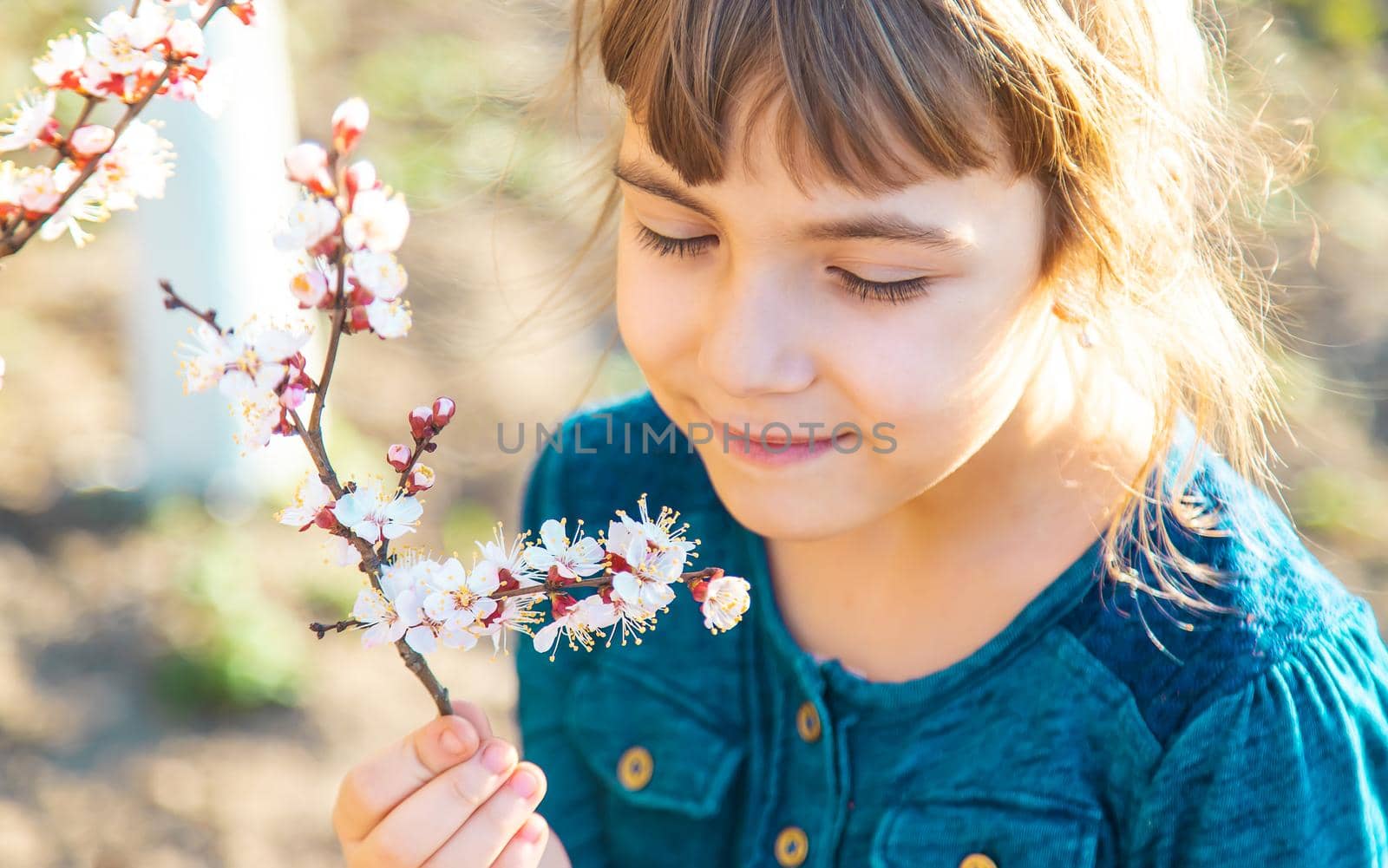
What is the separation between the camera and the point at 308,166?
2.50ft

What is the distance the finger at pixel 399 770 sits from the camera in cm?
103

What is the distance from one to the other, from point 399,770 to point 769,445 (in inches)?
17.8

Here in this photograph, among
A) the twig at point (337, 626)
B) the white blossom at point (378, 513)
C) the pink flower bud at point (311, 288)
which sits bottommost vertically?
the twig at point (337, 626)

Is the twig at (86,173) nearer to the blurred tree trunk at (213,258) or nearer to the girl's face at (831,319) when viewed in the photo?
the girl's face at (831,319)

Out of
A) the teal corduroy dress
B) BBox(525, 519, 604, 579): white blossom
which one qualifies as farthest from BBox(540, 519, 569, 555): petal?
the teal corduroy dress

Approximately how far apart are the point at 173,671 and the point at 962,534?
1.87m

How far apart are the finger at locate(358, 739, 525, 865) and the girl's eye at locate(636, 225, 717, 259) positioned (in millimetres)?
486

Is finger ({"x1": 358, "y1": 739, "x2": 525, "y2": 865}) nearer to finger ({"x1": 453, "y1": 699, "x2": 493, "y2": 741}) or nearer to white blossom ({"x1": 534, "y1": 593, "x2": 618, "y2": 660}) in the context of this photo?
finger ({"x1": 453, "y1": 699, "x2": 493, "y2": 741})

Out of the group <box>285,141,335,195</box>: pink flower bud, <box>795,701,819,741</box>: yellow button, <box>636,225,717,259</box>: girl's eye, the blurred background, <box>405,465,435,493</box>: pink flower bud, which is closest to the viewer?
<box>285,141,335,195</box>: pink flower bud

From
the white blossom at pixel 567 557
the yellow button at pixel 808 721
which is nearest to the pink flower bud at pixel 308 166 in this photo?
the white blossom at pixel 567 557

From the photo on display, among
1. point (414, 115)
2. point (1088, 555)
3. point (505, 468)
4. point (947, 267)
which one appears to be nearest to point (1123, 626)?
point (1088, 555)

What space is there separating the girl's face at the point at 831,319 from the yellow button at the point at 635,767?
1.68ft

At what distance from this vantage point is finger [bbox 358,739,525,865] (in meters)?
1.05

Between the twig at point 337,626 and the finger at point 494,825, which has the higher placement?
the twig at point 337,626
